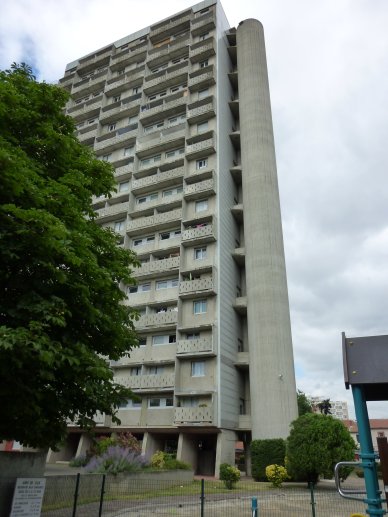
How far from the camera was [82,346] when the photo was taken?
27.7 feet

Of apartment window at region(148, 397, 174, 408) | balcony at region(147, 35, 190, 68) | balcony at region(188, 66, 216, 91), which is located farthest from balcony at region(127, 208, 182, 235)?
balcony at region(147, 35, 190, 68)

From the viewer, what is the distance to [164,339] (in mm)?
36469

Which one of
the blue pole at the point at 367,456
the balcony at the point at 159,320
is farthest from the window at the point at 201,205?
the blue pole at the point at 367,456

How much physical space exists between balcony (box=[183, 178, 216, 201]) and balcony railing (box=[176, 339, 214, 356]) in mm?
14491

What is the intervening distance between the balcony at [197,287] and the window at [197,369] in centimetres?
576

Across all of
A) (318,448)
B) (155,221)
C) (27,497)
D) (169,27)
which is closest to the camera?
(27,497)

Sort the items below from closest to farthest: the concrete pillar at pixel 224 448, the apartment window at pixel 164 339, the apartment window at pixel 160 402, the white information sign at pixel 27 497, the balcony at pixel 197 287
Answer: the white information sign at pixel 27 497, the concrete pillar at pixel 224 448, the apartment window at pixel 160 402, the balcony at pixel 197 287, the apartment window at pixel 164 339

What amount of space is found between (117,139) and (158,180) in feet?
34.9

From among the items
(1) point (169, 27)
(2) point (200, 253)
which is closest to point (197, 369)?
(2) point (200, 253)

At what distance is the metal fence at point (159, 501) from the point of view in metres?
13.5

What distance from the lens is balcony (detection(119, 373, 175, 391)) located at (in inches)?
1315

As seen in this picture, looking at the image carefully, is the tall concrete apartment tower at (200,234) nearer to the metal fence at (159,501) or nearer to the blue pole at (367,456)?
the metal fence at (159,501)

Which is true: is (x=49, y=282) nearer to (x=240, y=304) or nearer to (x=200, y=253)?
(x=200, y=253)

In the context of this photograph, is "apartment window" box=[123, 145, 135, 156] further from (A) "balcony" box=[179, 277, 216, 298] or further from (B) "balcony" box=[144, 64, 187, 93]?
(A) "balcony" box=[179, 277, 216, 298]
